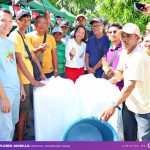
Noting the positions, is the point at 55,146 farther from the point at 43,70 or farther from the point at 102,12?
the point at 102,12

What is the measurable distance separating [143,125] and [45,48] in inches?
63.4

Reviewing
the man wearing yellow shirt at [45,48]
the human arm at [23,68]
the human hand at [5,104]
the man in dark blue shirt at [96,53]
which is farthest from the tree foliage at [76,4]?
the human hand at [5,104]

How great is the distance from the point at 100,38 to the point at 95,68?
1.47ft

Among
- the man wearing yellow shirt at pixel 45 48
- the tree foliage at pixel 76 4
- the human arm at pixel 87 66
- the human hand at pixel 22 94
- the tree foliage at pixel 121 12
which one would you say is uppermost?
the tree foliage at pixel 76 4

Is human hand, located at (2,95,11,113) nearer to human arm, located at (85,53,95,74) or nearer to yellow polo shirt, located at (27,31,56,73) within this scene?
yellow polo shirt, located at (27,31,56,73)

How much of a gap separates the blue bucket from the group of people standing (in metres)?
0.15

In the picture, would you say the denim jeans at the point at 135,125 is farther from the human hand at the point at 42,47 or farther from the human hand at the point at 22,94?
the human hand at the point at 42,47

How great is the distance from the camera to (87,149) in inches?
98.7

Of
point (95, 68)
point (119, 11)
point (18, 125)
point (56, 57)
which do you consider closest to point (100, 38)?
point (95, 68)

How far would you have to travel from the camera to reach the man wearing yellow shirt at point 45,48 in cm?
405

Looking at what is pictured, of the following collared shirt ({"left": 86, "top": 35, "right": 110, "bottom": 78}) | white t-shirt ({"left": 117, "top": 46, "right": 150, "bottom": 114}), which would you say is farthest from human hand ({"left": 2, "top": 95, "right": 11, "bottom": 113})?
collared shirt ({"left": 86, "top": 35, "right": 110, "bottom": 78})

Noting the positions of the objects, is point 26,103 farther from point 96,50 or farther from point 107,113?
point 96,50

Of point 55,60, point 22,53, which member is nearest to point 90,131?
point 22,53

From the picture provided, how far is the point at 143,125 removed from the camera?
2.94 meters
